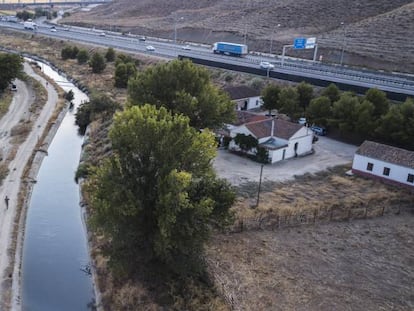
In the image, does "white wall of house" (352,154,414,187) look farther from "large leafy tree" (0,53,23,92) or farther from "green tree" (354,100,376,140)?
"large leafy tree" (0,53,23,92)

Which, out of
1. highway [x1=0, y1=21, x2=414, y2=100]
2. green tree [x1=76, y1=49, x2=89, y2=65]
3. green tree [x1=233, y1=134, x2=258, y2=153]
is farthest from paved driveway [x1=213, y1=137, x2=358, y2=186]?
green tree [x1=76, y1=49, x2=89, y2=65]

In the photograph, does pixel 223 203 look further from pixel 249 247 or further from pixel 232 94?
pixel 232 94

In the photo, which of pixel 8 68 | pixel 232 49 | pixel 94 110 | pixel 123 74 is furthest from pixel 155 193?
pixel 232 49

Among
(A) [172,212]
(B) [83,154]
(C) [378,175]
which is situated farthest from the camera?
(B) [83,154]

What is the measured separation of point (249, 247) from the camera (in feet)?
88.2

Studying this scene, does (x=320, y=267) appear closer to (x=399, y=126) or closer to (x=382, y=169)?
(x=382, y=169)

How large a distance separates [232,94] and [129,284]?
119ft

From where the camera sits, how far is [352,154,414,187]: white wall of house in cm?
3584

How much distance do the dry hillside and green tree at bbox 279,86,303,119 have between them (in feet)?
106

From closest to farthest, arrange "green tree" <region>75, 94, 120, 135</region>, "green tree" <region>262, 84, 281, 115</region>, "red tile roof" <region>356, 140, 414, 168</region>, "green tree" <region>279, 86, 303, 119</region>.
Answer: "red tile roof" <region>356, 140, 414, 168</region>
"green tree" <region>279, 86, 303, 119</region>
"green tree" <region>75, 94, 120, 135</region>
"green tree" <region>262, 84, 281, 115</region>

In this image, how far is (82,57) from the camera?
87.8 meters

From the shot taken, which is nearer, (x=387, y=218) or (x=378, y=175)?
(x=387, y=218)

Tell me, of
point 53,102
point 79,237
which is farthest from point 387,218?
point 53,102

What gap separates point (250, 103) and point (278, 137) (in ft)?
55.1
